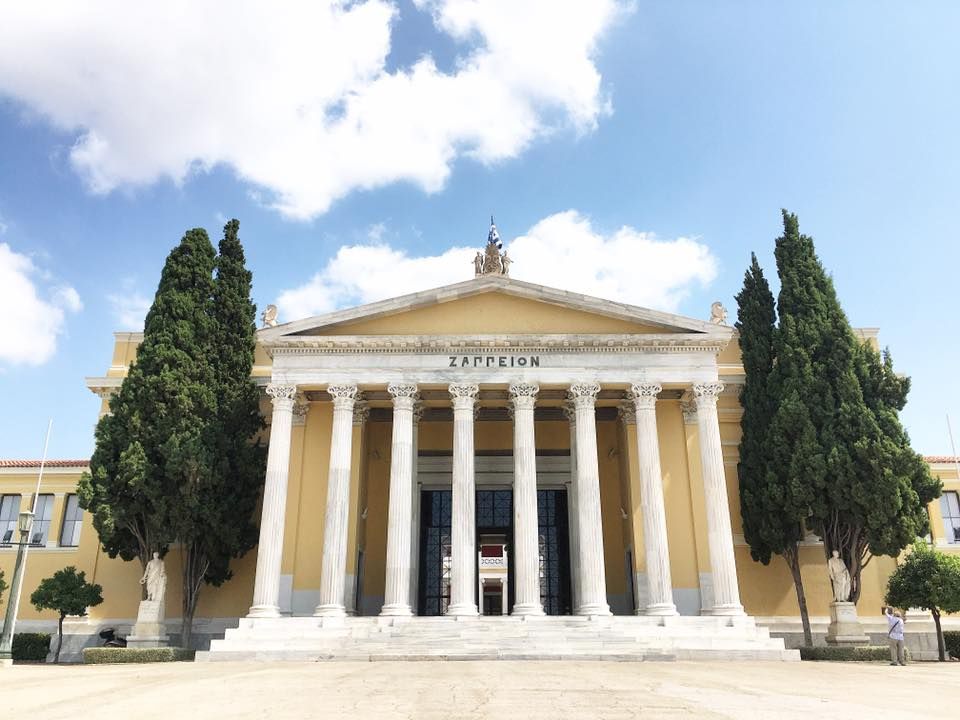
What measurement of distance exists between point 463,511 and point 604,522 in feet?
23.8

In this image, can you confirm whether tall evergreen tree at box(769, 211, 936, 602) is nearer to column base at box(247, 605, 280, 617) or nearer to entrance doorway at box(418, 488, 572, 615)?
entrance doorway at box(418, 488, 572, 615)

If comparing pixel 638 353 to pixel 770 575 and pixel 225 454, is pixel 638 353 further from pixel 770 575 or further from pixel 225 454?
pixel 225 454

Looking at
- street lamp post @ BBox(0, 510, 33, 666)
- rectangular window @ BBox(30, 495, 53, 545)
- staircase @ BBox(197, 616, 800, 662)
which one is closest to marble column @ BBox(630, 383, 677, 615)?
staircase @ BBox(197, 616, 800, 662)

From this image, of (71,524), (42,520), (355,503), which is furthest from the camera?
(42,520)

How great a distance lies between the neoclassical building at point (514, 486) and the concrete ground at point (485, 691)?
15.2 ft

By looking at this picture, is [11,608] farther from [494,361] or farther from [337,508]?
[494,361]

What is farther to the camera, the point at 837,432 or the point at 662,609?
the point at 837,432

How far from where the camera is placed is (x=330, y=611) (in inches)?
845

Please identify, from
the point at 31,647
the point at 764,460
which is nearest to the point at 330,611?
the point at 31,647

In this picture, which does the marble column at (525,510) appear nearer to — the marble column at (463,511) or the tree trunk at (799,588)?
the marble column at (463,511)

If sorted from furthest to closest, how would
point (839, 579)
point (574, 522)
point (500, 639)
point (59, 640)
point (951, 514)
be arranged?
point (951, 514), point (574, 522), point (59, 640), point (839, 579), point (500, 639)

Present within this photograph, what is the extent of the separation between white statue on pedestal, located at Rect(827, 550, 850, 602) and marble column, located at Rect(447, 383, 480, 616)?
36.4 ft

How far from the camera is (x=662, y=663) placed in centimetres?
1808

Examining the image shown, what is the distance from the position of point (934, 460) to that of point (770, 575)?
27.6 ft
